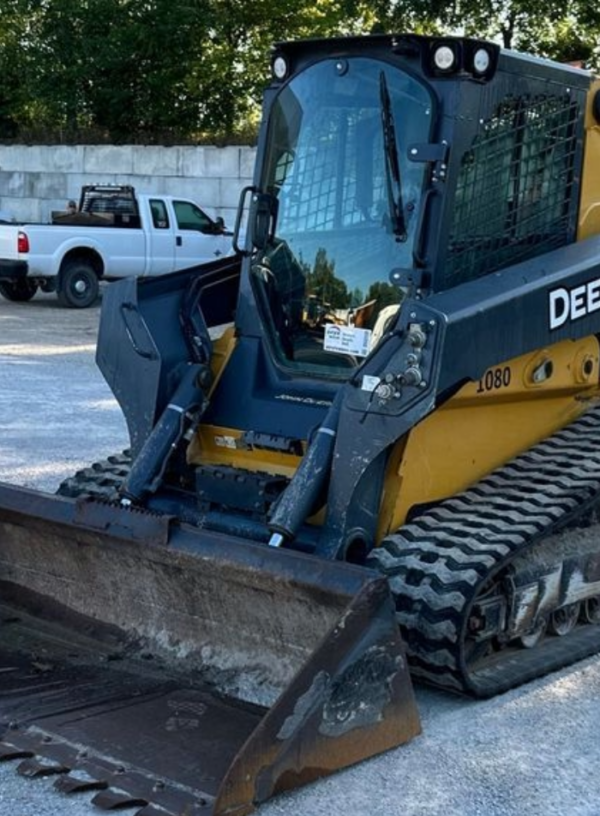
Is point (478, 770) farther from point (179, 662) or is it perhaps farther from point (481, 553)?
point (179, 662)

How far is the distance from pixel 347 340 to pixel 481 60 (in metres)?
1.30

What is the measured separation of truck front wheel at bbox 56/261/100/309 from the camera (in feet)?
69.1

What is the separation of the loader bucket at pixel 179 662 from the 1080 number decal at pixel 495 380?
1.25 m

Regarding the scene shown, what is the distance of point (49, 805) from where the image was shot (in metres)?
4.30

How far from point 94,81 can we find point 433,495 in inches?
1163

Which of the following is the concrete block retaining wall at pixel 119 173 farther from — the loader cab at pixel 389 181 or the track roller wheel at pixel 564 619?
the track roller wheel at pixel 564 619

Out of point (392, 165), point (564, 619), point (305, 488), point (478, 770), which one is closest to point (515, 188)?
point (392, 165)

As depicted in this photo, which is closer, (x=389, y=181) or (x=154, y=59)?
(x=389, y=181)

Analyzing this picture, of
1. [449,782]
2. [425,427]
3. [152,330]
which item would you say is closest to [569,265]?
[425,427]

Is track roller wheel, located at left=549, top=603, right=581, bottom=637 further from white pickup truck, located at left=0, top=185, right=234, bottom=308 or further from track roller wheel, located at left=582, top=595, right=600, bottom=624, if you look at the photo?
white pickup truck, located at left=0, top=185, right=234, bottom=308

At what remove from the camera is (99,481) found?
6578 mm

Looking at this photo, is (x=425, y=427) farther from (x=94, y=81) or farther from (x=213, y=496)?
(x=94, y=81)

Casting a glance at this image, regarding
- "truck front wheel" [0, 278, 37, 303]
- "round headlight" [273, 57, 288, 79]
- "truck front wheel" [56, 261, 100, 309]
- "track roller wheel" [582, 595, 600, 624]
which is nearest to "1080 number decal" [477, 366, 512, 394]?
"track roller wheel" [582, 595, 600, 624]

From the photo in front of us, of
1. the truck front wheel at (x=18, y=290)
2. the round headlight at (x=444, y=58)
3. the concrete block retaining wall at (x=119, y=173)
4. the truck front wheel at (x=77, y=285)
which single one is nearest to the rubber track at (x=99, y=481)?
the round headlight at (x=444, y=58)
